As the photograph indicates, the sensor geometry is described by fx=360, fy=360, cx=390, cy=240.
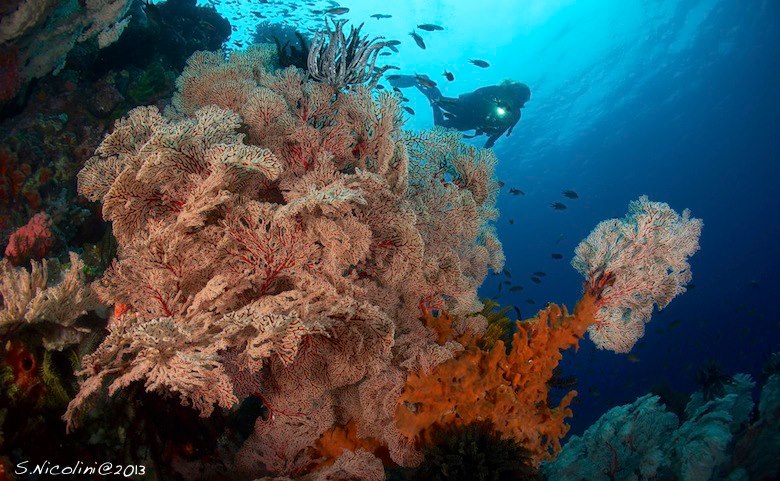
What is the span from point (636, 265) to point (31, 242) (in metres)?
7.27

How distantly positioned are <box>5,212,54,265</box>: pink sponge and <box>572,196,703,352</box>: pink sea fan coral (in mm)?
6790

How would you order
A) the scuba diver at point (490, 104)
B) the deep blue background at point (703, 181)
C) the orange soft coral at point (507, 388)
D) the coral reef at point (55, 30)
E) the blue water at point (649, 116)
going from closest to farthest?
the orange soft coral at point (507, 388) < the coral reef at point (55, 30) < the scuba diver at point (490, 104) < the blue water at point (649, 116) < the deep blue background at point (703, 181)

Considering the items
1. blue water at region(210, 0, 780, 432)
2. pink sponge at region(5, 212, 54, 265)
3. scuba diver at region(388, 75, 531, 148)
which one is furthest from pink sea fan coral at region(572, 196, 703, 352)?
blue water at region(210, 0, 780, 432)

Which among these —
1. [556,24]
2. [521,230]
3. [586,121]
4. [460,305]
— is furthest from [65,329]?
[521,230]

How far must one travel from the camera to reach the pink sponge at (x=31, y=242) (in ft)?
13.7

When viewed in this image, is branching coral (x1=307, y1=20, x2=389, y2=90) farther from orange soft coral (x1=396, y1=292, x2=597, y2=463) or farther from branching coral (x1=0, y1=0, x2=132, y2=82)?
branching coral (x1=0, y1=0, x2=132, y2=82)

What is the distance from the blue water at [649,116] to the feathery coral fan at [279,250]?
2140 cm

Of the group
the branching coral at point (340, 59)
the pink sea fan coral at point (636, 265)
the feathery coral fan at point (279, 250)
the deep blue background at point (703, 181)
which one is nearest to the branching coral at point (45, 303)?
the feathery coral fan at point (279, 250)

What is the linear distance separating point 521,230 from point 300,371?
83.5 m

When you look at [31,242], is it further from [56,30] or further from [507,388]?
[507,388]

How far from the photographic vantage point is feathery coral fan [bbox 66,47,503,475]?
7.98 feet

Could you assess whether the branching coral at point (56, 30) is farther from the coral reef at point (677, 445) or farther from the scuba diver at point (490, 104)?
the scuba diver at point (490, 104)

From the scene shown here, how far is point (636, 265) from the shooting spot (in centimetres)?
427

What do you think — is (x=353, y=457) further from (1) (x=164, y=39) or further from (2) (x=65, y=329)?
(1) (x=164, y=39)
